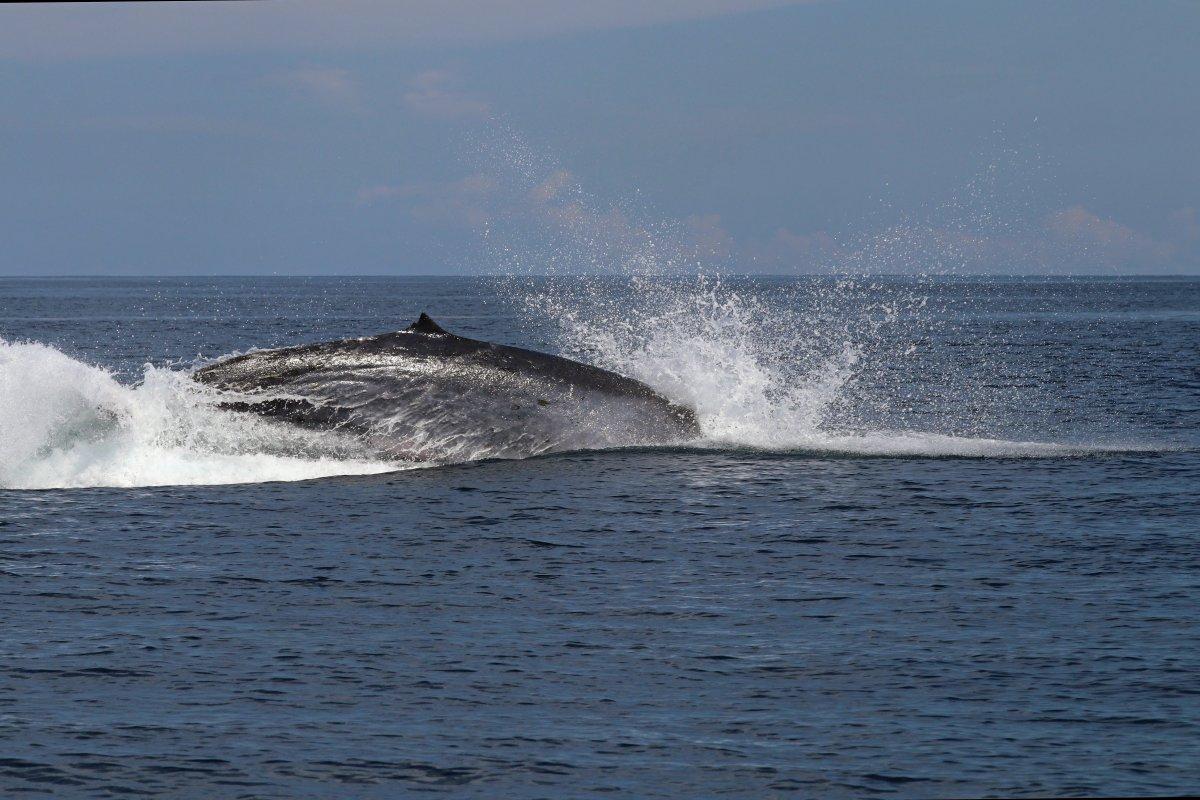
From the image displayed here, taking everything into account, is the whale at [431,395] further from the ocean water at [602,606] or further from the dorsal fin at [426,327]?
the ocean water at [602,606]

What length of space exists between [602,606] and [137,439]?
10154 mm

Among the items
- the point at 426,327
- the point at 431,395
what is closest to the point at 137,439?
the point at 431,395

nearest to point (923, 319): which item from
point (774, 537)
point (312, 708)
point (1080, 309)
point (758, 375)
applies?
point (1080, 309)

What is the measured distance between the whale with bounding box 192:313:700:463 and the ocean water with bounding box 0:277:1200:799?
0.37 m

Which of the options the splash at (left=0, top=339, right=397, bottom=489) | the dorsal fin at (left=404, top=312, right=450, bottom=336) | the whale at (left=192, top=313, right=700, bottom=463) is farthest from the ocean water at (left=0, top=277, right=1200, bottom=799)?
the dorsal fin at (left=404, top=312, right=450, bottom=336)

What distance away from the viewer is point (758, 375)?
1059 inches

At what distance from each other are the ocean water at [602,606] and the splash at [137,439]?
1.8 inches

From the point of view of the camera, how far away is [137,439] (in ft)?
73.0

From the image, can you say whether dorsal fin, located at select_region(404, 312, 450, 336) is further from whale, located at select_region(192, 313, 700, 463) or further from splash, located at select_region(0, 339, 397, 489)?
splash, located at select_region(0, 339, 397, 489)

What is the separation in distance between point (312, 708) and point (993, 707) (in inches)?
213

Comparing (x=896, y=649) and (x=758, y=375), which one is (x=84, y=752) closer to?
(x=896, y=649)

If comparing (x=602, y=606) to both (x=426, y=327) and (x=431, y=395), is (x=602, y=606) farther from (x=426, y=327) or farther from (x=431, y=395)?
(x=426, y=327)

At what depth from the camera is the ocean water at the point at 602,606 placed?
10.5 meters

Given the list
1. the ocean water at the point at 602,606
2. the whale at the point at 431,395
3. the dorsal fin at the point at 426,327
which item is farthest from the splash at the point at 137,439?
the dorsal fin at the point at 426,327
